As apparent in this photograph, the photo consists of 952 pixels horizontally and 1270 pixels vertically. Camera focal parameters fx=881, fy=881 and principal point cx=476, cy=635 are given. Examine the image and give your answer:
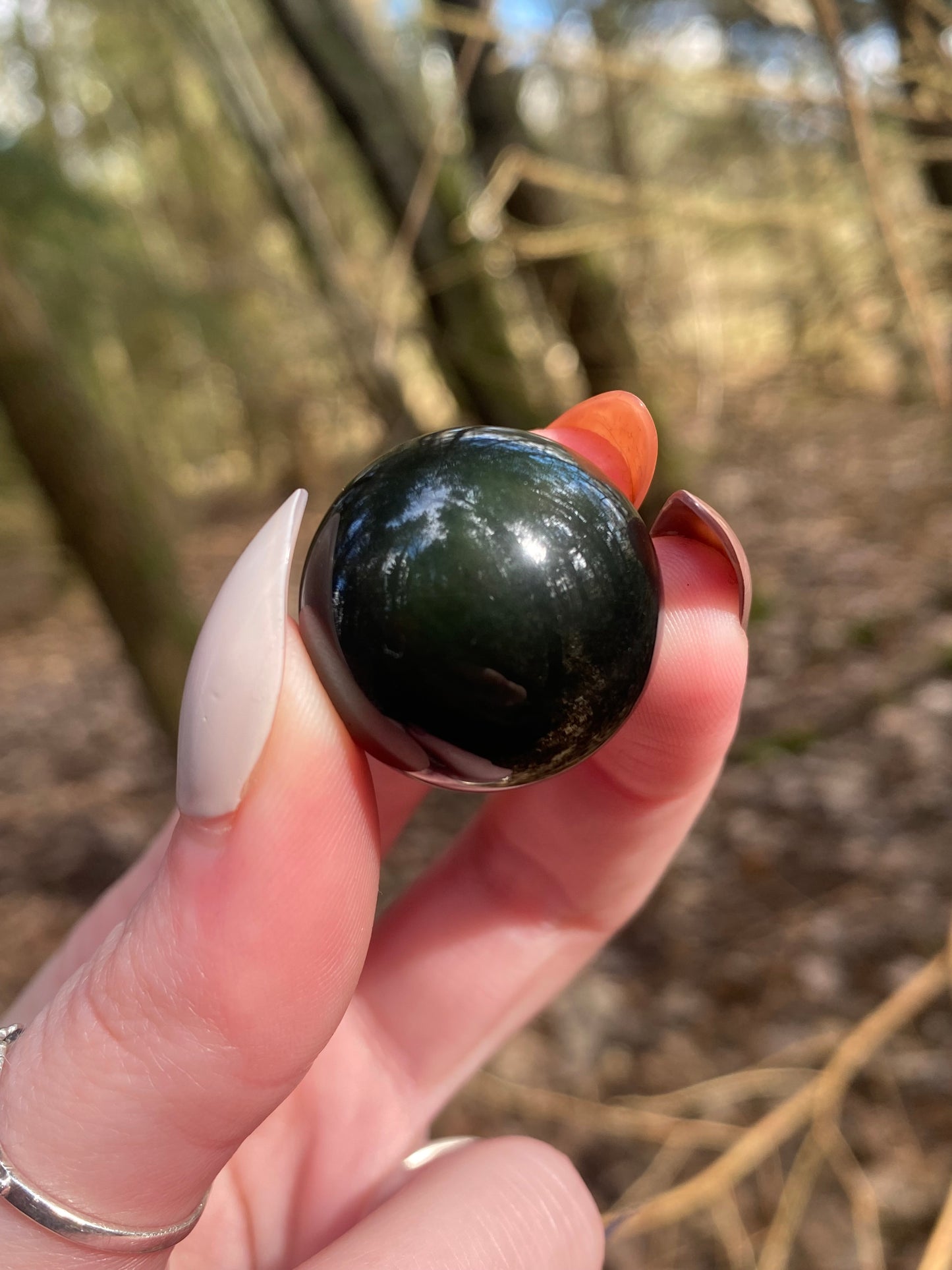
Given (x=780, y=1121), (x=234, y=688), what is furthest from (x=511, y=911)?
(x=234, y=688)

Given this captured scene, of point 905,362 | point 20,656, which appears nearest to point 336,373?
point 20,656

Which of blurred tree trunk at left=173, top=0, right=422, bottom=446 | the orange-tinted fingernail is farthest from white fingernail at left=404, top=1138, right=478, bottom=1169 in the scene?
blurred tree trunk at left=173, top=0, right=422, bottom=446

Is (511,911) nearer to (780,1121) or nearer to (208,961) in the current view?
(780,1121)

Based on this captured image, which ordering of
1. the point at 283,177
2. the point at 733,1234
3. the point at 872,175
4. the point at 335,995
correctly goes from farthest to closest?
the point at 283,177
the point at 733,1234
the point at 872,175
the point at 335,995

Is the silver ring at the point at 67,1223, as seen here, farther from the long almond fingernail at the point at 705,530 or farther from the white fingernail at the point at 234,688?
the long almond fingernail at the point at 705,530

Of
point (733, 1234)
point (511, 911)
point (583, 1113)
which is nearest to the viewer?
point (511, 911)

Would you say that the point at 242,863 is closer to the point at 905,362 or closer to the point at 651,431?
the point at 651,431

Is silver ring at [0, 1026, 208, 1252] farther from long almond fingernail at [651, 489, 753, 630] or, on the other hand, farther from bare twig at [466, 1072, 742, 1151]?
bare twig at [466, 1072, 742, 1151]
